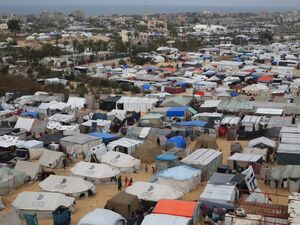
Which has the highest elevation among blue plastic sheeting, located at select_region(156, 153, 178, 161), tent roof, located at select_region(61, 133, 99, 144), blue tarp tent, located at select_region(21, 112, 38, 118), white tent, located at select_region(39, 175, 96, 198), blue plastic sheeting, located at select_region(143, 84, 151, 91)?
blue plastic sheeting, located at select_region(156, 153, 178, 161)

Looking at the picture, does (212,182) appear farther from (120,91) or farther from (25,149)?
(120,91)

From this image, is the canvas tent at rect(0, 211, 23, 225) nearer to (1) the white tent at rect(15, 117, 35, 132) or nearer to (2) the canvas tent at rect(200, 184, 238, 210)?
(2) the canvas tent at rect(200, 184, 238, 210)

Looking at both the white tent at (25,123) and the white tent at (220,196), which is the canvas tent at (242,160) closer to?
→ the white tent at (220,196)

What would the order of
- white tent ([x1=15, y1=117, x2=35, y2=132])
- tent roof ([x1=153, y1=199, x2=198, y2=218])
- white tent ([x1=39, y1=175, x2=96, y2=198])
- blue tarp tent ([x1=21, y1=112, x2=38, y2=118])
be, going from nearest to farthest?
tent roof ([x1=153, y1=199, x2=198, y2=218]), white tent ([x1=39, y1=175, x2=96, y2=198]), white tent ([x1=15, y1=117, x2=35, y2=132]), blue tarp tent ([x1=21, y1=112, x2=38, y2=118])

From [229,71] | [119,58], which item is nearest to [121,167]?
[229,71]

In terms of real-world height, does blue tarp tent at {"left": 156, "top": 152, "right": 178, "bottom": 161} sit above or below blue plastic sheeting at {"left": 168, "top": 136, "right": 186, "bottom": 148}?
above

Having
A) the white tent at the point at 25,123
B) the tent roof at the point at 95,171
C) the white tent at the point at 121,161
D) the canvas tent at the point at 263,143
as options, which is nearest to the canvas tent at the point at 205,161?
the white tent at the point at 121,161

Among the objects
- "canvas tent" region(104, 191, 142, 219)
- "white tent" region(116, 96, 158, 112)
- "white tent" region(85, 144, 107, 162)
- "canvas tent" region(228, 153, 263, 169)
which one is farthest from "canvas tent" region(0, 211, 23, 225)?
"white tent" region(116, 96, 158, 112)
